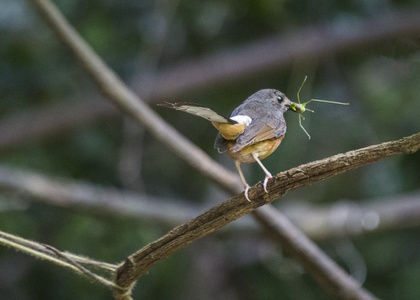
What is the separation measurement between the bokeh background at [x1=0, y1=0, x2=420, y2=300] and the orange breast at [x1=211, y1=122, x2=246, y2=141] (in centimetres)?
218

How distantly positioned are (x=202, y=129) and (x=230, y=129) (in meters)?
3.11

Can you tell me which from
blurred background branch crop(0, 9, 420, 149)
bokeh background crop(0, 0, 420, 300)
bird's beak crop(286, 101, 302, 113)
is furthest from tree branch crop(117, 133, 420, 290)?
blurred background branch crop(0, 9, 420, 149)

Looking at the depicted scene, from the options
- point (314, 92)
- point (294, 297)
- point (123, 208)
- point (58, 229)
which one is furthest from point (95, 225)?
point (314, 92)

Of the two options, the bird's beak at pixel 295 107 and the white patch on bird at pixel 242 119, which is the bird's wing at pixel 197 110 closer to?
the white patch on bird at pixel 242 119

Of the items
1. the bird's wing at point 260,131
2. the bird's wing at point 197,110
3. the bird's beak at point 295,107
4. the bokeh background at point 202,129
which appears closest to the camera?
the bird's wing at point 197,110

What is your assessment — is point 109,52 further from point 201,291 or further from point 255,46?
point 201,291

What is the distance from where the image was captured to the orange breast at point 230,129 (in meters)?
1.57

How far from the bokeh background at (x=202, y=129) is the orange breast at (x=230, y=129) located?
7.15 feet

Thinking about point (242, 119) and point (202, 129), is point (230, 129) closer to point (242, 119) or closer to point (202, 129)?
point (242, 119)

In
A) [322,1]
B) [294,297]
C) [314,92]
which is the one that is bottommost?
[294,297]

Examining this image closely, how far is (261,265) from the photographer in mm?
4383

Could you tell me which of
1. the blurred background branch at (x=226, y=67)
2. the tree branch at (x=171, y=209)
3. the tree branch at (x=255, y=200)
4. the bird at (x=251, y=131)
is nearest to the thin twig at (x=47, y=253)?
the tree branch at (x=255, y=200)

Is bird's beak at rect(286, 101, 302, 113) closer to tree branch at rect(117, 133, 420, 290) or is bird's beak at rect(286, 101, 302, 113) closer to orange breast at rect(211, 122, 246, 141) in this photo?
orange breast at rect(211, 122, 246, 141)

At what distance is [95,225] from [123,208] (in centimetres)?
67
